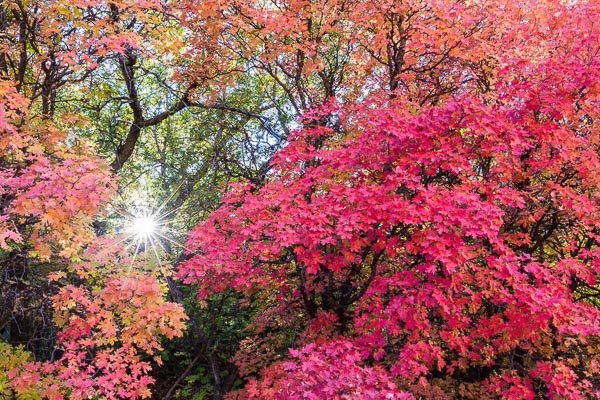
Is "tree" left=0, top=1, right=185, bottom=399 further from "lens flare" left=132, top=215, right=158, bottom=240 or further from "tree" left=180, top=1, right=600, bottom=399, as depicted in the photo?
"lens flare" left=132, top=215, right=158, bottom=240

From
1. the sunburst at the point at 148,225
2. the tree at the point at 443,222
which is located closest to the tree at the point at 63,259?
the tree at the point at 443,222

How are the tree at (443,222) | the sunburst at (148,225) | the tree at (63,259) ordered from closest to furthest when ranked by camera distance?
the tree at (63,259), the tree at (443,222), the sunburst at (148,225)

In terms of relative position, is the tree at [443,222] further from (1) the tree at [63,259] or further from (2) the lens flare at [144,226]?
(2) the lens flare at [144,226]

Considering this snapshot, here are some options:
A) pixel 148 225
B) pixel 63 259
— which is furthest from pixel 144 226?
pixel 63 259

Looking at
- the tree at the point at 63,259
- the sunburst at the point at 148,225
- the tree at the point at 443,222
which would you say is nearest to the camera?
the tree at the point at 63,259

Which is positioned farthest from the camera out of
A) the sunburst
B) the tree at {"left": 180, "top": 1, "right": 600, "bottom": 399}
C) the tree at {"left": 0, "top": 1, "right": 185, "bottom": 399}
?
the sunburst

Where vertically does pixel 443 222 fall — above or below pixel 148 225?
below

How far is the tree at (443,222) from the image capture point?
4.45m

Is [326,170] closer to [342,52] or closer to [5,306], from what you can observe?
[342,52]

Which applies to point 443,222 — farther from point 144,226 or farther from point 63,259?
point 144,226

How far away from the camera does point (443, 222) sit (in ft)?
14.0

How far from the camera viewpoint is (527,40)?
21.3 feet

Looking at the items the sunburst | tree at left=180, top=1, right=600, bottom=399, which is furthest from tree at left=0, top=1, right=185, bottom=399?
the sunburst

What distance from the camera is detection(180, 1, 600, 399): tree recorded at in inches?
175
